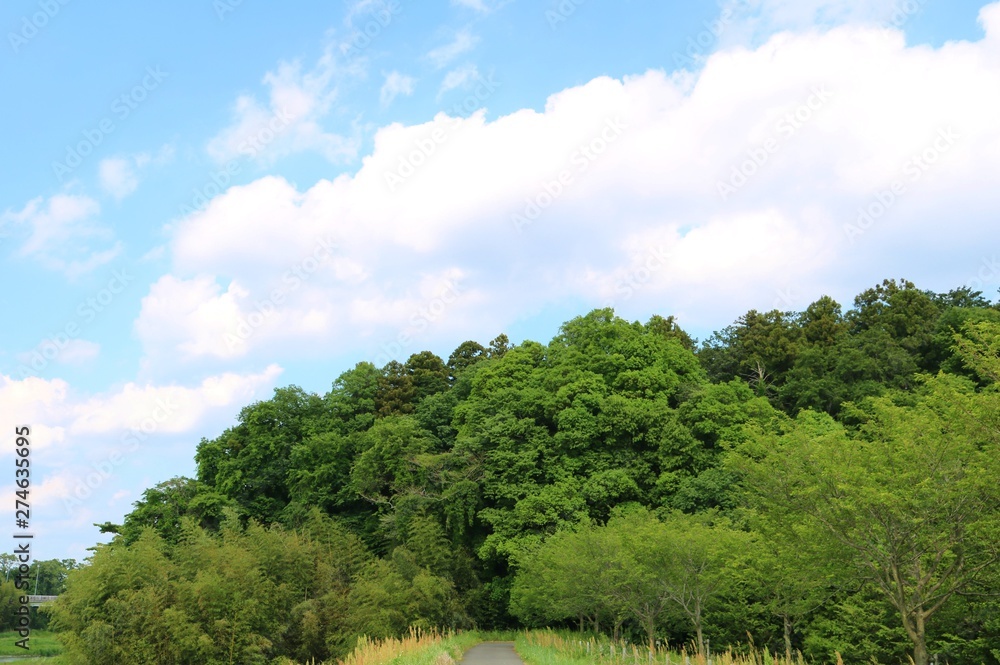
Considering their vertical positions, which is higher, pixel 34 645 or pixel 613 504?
pixel 613 504

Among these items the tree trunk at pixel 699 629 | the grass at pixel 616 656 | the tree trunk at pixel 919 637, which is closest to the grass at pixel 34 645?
the grass at pixel 616 656

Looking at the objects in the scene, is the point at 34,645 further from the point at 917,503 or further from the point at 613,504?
the point at 917,503

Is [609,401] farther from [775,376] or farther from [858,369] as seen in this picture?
[775,376]

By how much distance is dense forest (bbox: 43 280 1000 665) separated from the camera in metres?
15.3

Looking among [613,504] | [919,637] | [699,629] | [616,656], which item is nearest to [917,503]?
[919,637]

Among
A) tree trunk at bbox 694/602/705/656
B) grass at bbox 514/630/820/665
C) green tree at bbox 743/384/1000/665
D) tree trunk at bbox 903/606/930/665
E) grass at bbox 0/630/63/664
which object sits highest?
green tree at bbox 743/384/1000/665

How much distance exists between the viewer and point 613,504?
40906 millimetres

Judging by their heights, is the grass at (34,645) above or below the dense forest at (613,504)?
below

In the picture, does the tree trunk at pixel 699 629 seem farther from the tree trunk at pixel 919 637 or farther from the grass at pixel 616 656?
the tree trunk at pixel 919 637

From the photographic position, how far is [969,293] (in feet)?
178

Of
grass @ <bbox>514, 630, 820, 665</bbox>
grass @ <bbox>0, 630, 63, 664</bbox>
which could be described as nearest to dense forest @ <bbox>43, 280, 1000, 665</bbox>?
grass @ <bbox>514, 630, 820, 665</bbox>

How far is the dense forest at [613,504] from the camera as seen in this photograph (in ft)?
50.3

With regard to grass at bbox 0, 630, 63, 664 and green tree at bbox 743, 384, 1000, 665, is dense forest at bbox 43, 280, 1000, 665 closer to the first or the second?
green tree at bbox 743, 384, 1000, 665

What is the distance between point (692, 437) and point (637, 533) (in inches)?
561
